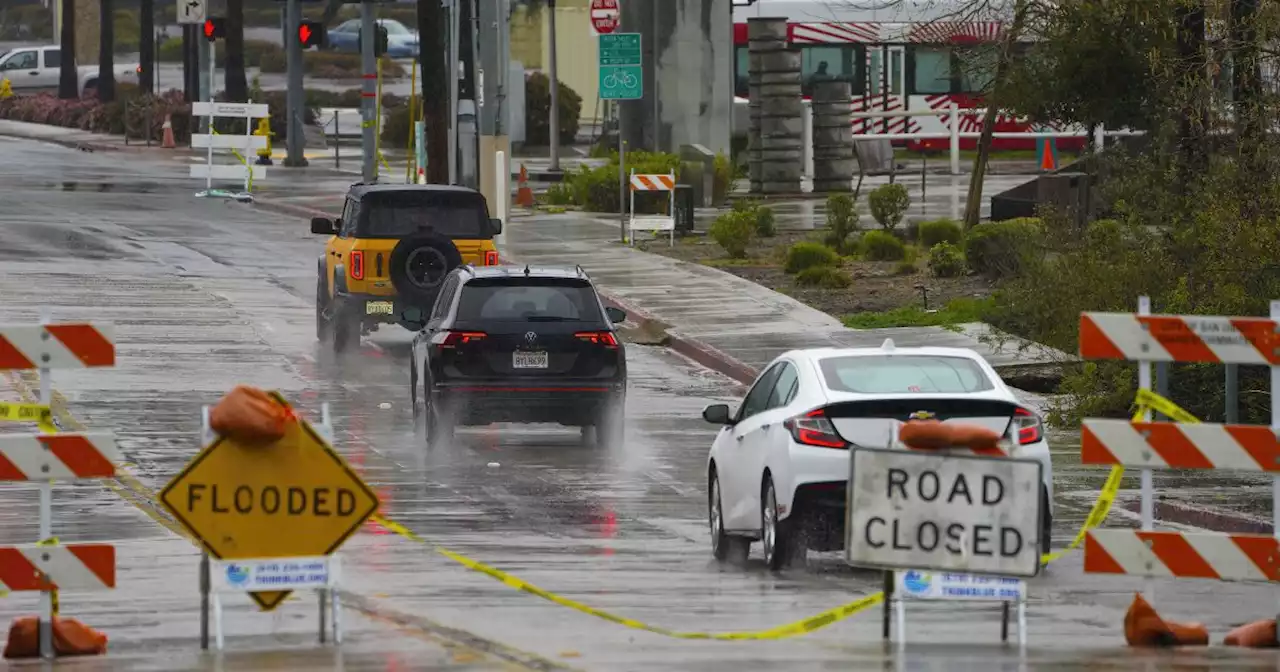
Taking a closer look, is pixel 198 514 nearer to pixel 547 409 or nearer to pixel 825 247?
pixel 547 409

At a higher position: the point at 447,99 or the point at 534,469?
the point at 447,99

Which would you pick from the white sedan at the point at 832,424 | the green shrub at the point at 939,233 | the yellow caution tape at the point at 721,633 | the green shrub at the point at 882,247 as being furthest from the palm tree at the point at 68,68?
the yellow caution tape at the point at 721,633

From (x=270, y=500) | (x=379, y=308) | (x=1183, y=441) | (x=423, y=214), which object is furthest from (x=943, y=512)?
(x=423, y=214)

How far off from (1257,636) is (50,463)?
17.7ft

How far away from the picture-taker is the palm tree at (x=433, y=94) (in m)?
44.2

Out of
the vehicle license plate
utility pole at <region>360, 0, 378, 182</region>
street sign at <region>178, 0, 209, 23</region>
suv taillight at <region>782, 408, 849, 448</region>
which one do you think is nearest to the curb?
the vehicle license plate

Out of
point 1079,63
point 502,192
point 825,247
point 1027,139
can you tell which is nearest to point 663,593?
point 825,247

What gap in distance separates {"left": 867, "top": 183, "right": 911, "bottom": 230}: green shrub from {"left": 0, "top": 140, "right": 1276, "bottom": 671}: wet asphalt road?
890 cm

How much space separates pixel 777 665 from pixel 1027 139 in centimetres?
5609

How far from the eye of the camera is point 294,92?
5759cm

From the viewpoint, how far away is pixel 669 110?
5447 cm

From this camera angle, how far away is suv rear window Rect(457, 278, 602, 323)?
21547 mm

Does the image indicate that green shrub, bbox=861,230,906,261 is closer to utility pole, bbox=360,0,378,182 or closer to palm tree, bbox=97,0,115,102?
utility pole, bbox=360,0,378,182

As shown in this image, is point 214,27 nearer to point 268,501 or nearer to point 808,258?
point 808,258
